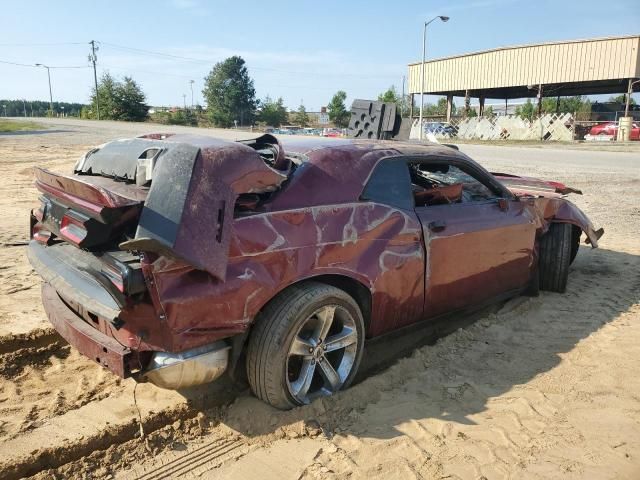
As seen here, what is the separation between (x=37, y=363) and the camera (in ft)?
12.5

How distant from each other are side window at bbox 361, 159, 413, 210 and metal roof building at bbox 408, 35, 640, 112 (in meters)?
33.5

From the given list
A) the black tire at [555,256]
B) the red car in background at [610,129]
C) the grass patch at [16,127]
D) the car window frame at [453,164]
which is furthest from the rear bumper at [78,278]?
the grass patch at [16,127]

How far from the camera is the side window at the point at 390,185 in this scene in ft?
11.7

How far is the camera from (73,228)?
2.97 metres

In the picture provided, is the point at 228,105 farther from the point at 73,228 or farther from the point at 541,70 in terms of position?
the point at 73,228

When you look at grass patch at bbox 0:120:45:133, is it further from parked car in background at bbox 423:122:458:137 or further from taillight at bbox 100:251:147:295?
taillight at bbox 100:251:147:295

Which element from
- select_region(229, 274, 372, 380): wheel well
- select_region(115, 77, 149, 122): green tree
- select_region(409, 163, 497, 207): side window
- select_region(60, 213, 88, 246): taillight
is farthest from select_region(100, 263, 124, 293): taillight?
select_region(115, 77, 149, 122): green tree

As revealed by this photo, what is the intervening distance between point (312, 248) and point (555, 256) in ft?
10.5

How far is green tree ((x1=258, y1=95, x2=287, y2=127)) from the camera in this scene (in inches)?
3506

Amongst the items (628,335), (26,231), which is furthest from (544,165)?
(26,231)

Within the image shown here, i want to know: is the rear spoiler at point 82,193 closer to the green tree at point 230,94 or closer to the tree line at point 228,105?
the tree line at point 228,105

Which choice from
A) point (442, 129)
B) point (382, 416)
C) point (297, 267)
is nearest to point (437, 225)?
point (297, 267)

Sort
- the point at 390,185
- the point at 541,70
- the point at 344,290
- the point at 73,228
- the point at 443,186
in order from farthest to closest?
the point at 541,70 → the point at 443,186 → the point at 390,185 → the point at 344,290 → the point at 73,228

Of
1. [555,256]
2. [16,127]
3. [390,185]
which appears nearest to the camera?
[390,185]
